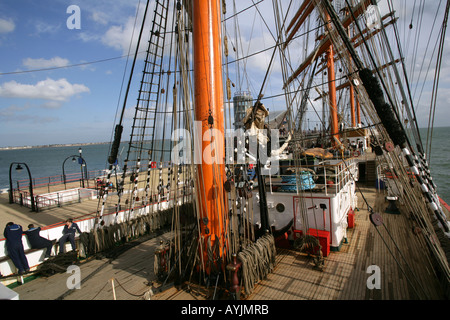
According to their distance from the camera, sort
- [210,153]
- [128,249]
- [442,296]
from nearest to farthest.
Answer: [442,296], [210,153], [128,249]

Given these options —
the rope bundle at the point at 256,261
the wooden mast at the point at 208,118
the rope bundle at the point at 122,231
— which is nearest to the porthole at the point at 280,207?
the rope bundle at the point at 256,261

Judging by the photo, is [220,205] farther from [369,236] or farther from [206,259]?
[369,236]

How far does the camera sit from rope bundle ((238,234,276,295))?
14.8ft

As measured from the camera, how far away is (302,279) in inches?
202

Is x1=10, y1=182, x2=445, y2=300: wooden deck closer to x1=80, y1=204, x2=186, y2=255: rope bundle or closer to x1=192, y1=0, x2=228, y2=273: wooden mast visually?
x1=80, y1=204, x2=186, y2=255: rope bundle

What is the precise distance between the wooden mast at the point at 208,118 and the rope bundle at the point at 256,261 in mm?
490

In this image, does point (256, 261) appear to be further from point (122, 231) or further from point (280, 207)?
point (122, 231)

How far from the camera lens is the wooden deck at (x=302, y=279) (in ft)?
14.9

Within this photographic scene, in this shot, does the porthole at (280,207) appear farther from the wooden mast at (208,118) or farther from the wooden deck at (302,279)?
the wooden mast at (208,118)

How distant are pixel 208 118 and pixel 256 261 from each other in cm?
301

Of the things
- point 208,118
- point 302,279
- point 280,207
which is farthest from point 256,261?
point 208,118
